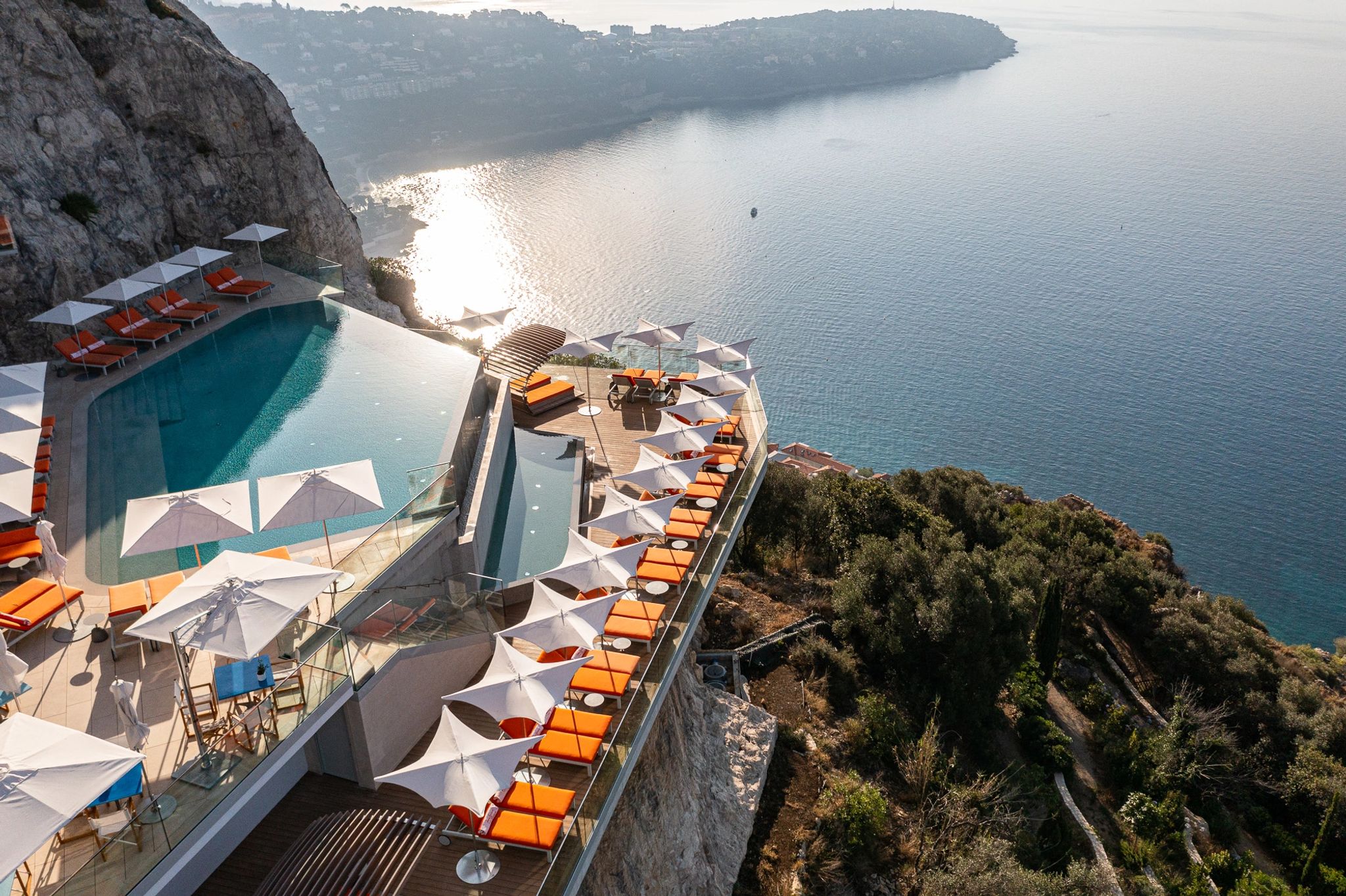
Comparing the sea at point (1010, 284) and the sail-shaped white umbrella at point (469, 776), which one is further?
the sea at point (1010, 284)

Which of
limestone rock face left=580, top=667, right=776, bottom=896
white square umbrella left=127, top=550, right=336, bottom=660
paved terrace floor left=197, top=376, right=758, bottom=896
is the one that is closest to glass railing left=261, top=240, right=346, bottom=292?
paved terrace floor left=197, top=376, right=758, bottom=896

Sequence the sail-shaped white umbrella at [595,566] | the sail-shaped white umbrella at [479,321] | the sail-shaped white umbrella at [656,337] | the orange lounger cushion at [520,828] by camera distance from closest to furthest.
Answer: the orange lounger cushion at [520,828]
the sail-shaped white umbrella at [595,566]
the sail-shaped white umbrella at [656,337]
the sail-shaped white umbrella at [479,321]

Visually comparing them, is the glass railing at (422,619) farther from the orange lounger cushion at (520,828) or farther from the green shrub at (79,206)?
the green shrub at (79,206)

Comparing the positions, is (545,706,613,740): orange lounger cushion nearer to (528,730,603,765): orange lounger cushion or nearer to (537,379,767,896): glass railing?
(528,730,603,765): orange lounger cushion

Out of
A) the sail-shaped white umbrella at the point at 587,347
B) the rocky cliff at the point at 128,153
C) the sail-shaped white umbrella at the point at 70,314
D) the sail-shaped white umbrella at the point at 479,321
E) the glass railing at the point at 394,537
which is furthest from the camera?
the sail-shaped white umbrella at the point at 479,321

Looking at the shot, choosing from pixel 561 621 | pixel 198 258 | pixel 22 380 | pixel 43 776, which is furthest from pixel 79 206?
pixel 43 776

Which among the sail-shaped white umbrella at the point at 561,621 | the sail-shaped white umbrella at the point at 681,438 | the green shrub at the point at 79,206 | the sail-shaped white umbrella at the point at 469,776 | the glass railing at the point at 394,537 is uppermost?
the green shrub at the point at 79,206

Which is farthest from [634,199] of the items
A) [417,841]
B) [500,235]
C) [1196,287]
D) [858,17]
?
[858,17]

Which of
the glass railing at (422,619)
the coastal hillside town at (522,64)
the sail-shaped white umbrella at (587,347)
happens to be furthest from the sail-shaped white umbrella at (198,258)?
the coastal hillside town at (522,64)
